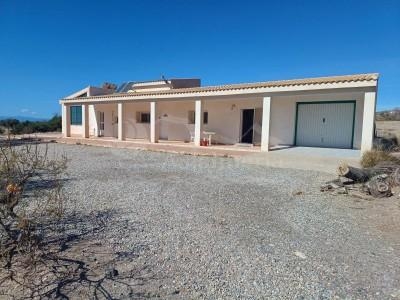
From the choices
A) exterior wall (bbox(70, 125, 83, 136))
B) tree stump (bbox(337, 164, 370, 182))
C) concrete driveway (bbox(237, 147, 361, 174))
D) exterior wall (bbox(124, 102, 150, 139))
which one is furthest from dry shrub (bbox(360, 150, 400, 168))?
exterior wall (bbox(70, 125, 83, 136))

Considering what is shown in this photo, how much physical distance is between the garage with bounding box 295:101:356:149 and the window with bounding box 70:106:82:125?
733 inches

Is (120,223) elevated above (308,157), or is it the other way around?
(308,157)

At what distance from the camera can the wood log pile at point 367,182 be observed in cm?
692

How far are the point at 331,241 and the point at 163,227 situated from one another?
2610 millimetres

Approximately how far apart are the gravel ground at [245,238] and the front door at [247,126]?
30.7 feet

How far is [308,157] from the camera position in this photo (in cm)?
1095

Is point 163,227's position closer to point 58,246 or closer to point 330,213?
point 58,246

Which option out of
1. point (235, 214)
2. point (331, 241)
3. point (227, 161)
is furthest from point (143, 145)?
point (331, 241)

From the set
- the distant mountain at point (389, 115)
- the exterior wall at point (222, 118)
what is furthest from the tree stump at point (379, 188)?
the distant mountain at point (389, 115)

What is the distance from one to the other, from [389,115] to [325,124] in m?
39.6

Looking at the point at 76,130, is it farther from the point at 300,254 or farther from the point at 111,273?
the point at 300,254

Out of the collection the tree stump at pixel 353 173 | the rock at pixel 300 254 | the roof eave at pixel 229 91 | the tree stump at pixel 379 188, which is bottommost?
the rock at pixel 300 254

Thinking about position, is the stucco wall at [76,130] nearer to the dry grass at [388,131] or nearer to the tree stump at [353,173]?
the tree stump at [353,173]

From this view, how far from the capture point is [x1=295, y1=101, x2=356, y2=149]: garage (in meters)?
14.0
